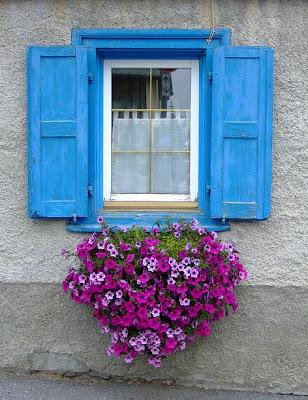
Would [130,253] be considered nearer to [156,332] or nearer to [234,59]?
[156,332]

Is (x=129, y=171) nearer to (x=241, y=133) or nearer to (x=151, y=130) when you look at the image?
(x=151, y=130)

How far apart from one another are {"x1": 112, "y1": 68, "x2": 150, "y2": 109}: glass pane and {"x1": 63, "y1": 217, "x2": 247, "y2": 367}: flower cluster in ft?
3.60

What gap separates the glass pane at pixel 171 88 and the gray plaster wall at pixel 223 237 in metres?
0.37

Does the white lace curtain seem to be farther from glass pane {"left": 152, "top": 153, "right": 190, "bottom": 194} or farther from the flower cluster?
the flower cluster

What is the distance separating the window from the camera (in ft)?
13.0

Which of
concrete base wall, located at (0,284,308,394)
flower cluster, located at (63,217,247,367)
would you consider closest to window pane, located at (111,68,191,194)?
flower cluster, located at (63,217,247,367)

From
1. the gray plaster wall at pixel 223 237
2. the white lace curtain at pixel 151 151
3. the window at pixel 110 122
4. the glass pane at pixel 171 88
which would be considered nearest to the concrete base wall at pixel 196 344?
the gray plaster wall at pixel 223 237

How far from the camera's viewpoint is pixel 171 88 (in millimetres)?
4285

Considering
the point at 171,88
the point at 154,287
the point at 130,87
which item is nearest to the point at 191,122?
the point at 171,88

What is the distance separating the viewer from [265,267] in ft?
13.5

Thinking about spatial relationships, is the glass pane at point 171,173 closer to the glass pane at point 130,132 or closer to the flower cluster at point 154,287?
the glass pane at point 130,132

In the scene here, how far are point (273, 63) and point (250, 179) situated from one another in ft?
2.81

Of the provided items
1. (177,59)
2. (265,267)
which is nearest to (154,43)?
(177,59)

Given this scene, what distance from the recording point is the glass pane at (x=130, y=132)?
4285 mm
